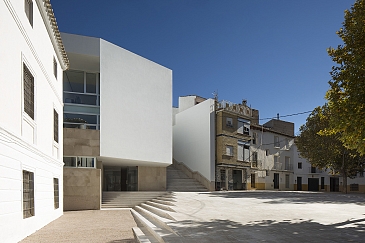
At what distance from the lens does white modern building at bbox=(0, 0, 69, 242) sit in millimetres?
7820

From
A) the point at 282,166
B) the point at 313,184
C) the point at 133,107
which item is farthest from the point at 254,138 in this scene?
the point at 133,107

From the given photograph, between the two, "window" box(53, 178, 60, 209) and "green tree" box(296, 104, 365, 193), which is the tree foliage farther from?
"window" box(53, 178, 60, 209)

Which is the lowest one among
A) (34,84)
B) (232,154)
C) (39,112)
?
(232,154)

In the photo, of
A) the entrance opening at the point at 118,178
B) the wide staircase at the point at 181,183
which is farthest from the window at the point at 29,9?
the entrance opening at the point at 118,178

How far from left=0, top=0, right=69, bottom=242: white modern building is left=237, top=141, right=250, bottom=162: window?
66.1 feet

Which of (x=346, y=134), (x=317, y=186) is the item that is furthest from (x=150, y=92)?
(x=317, y=186)

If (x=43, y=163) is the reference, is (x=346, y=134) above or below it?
above

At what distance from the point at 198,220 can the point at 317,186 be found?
38854 mm

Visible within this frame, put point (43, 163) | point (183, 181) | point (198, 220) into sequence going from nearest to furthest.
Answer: point (198, 220) < point (43, 163) < point (183, 181)

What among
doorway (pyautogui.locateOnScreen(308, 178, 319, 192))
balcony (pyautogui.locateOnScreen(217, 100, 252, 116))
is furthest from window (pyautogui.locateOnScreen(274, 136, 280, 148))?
balcony (pyautogui.locateOnScreen(217, 100, 252, 116))

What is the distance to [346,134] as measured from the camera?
8945 mm

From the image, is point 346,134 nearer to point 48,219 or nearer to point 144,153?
point 48,219

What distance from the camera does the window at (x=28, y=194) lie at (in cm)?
962

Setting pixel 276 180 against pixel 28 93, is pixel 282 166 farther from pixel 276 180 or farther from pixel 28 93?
pixel 28 93
